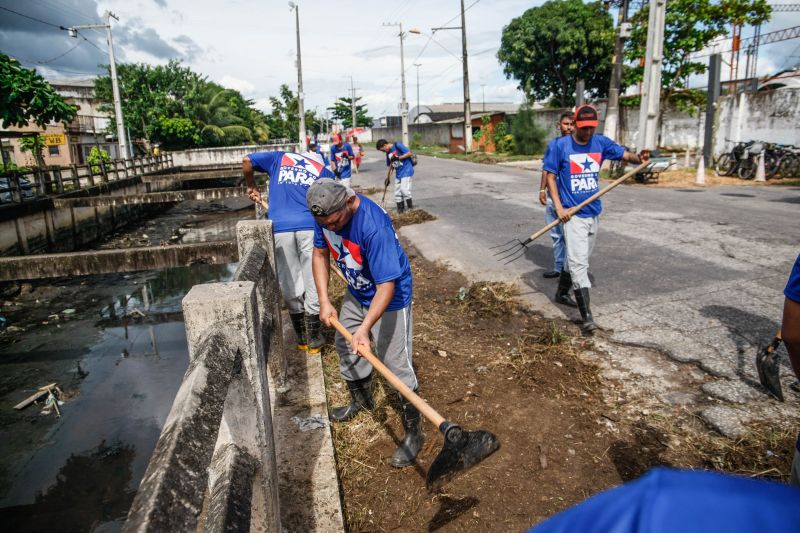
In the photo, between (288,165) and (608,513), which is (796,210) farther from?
(608,513)

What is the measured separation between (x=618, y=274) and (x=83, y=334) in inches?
295

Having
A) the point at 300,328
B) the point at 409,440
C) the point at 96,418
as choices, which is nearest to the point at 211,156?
the point at 96,418

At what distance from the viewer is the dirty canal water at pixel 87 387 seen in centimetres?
417

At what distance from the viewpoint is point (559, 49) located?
31781mm

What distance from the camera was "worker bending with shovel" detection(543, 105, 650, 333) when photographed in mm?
4699

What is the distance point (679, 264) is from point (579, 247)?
230 cm


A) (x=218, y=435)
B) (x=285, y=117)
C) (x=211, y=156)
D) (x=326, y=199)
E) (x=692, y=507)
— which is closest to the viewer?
(x=692, y=507)

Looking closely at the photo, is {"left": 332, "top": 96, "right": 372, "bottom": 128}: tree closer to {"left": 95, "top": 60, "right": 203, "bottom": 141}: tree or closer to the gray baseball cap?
{"left": 95, "top": 60, "right": 203, "bottom": 141}: tree

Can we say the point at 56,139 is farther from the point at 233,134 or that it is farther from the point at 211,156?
the point at 233,134

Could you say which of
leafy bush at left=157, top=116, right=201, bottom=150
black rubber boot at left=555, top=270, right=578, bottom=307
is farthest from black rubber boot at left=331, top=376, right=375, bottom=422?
leafy bush at left=157, top=116, right=201, bottom=150

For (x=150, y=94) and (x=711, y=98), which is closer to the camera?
(x=711, y=98)

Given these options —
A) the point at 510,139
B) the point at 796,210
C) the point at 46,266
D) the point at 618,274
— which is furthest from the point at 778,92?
the point at 46,266

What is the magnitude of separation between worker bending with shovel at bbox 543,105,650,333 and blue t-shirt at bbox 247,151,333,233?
7.65 ft

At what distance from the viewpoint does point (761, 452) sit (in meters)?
2.88
